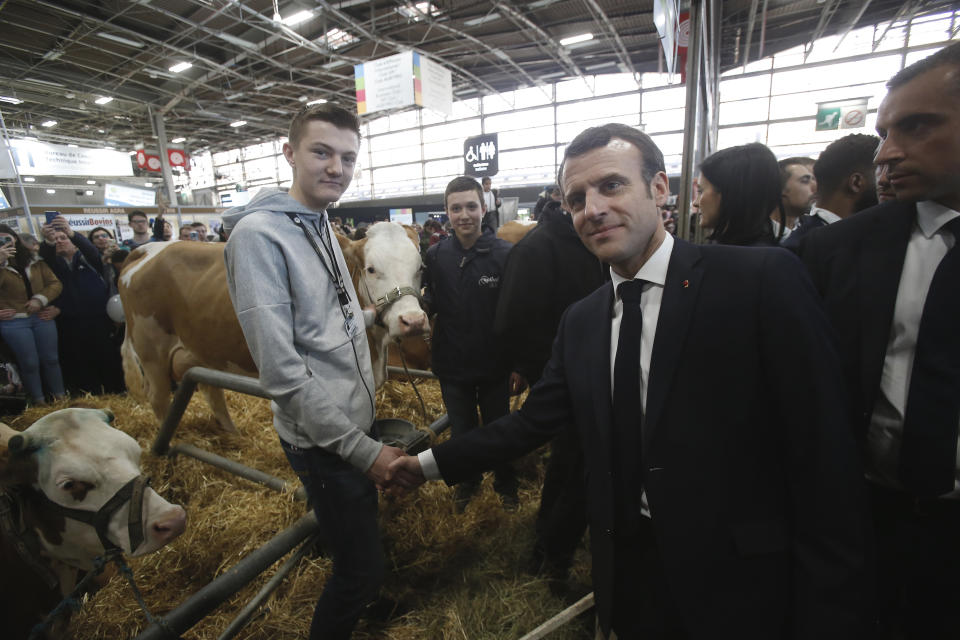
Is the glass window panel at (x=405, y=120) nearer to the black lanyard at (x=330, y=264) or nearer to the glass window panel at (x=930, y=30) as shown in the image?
the glass window panel at (x=930, y=30)

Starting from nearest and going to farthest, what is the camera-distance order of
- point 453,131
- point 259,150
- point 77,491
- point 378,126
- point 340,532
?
1. point 77,491
2. point 340,532
3. point 453,131
4. point 378,126
5. point 259,150

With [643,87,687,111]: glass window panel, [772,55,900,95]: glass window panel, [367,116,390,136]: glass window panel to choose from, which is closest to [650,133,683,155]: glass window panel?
[643,87,687,111]: glass window panel

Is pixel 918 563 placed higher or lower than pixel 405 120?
lower

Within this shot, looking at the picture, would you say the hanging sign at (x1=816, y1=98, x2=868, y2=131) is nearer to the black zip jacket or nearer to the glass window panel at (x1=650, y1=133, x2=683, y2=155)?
the glass window panel at (x1=650, y1=133, x2=683, y2=155)

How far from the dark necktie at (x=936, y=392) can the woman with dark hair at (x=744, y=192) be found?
2.66ft

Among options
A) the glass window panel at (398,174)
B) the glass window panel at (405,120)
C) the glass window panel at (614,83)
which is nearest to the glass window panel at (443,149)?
the glass window panel at (398,174)

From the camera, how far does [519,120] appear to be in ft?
69.3

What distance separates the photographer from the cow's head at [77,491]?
4.43ft

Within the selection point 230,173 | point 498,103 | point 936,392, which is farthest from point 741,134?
point 230,173

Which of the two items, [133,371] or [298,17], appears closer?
[133,371]

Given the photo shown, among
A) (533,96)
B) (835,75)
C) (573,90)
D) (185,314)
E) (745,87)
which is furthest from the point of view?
(533,96)

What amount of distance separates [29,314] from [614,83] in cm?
2081

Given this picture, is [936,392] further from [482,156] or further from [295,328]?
[482,156]

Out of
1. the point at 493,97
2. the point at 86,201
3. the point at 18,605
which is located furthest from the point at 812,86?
the point at 86,201
